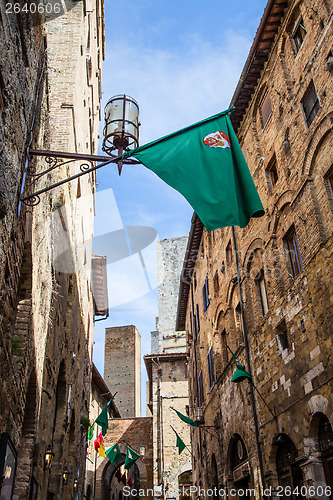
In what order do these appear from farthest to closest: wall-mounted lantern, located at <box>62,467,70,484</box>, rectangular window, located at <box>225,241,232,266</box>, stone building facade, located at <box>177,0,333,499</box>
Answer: rectangular window, located at <box>225,241,232,266</box>, wall-mounted lantern, located at <box>62,467,70,484</box>, stone building facade, located at <box>177,0,333,499</box>

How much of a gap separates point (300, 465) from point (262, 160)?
6.97 m

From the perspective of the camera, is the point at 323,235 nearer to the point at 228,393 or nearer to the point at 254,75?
the point at 254,75

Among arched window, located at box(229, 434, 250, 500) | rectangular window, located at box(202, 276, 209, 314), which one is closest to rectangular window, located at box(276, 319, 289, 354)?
arched window, located at box(229, 434, 250, 500)

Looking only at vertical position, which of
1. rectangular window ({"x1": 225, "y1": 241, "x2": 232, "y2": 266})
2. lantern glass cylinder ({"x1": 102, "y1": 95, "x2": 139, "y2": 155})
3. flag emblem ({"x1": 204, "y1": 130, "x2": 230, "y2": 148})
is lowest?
flag emblem ({"x1": 204, "y1": 130, "x2": 230, "y2": 148})

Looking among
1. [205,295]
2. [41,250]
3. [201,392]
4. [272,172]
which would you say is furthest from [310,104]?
[201,392]

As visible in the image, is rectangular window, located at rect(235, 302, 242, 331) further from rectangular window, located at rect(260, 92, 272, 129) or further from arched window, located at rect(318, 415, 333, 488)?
arched window, located at rect(318, 415, 333, 488)

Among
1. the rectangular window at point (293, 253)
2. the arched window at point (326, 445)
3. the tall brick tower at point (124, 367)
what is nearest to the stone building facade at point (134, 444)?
the tall brick tower at point (124, 367)

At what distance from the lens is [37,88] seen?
21.4 feet

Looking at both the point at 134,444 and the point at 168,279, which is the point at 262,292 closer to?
the point at 134,444

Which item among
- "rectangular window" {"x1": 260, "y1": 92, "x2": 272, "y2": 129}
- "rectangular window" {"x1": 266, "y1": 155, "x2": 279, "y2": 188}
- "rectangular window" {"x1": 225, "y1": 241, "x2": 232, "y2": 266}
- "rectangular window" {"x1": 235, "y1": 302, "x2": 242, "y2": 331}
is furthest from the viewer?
"rectangular window" {"x1": 225, "y1": 241, "x2": 232, "y2": 266}

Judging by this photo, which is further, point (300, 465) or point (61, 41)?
point (61, 41)

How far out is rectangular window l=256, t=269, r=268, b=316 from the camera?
36.7ft

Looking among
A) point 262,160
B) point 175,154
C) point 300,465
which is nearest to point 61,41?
point 262,160

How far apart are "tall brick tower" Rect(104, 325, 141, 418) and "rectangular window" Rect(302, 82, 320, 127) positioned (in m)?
36.8
